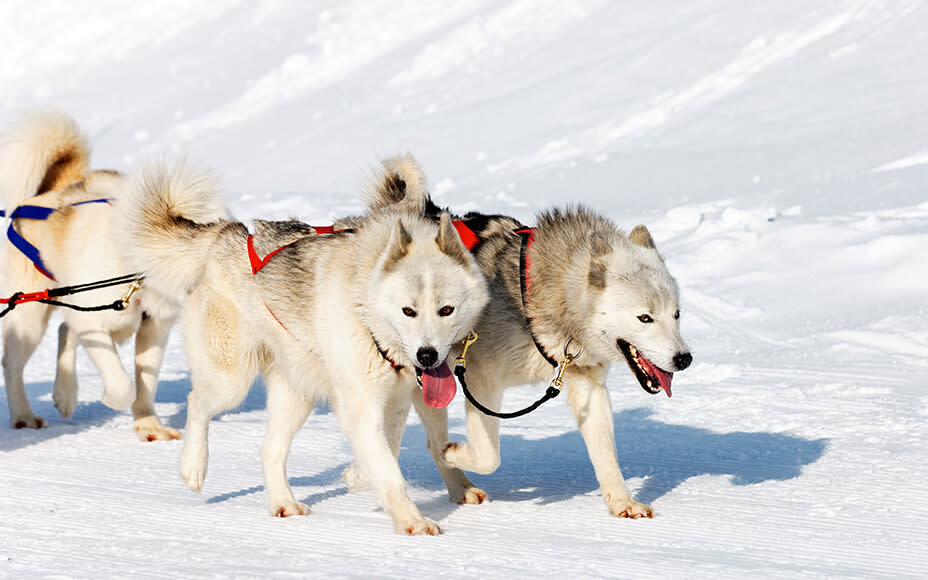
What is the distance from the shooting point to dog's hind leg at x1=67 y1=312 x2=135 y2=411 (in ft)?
18.1

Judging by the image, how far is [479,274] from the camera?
156 inches

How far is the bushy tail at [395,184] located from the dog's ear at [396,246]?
1.06 m

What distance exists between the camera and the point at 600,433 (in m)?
4.25

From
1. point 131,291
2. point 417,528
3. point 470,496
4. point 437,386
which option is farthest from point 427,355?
point 131,291

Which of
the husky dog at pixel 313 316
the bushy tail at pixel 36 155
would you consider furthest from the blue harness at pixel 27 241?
the husky dog at pixel 313 316

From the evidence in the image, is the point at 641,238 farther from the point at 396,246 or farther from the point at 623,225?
the point at 623,225

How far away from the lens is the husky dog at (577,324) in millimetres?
4094

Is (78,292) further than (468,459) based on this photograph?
Yes

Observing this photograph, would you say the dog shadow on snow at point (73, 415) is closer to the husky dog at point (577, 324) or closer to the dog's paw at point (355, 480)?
the dog's paw at point (355, 480)

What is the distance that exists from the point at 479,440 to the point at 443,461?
0.36 meters

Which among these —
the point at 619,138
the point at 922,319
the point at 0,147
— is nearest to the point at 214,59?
the point at 619,138

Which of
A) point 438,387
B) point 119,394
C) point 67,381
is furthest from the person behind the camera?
point 67,381

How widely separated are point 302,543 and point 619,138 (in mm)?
11748

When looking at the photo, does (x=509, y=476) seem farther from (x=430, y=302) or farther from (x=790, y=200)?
(x=790, y=200)
